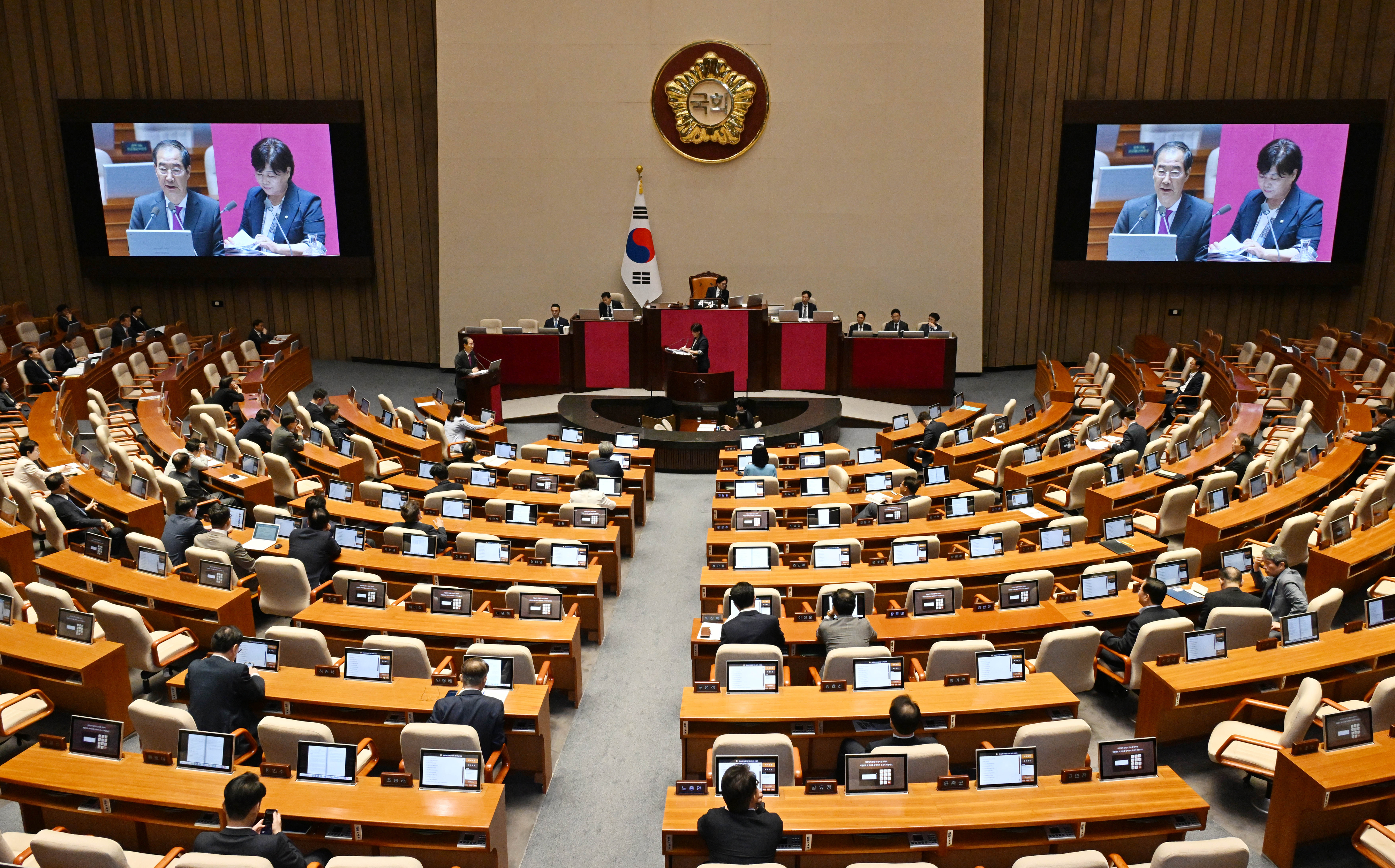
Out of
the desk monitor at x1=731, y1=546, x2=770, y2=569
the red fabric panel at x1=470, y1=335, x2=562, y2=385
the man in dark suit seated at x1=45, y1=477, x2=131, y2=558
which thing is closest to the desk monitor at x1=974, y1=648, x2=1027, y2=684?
the desk monitor at x1=731, y1=546, x2=770, y2=569

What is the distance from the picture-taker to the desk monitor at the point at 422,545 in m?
8.49

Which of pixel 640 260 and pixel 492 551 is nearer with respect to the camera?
pixel 492 551

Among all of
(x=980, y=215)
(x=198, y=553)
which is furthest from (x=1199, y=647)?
(x=980, y=215)

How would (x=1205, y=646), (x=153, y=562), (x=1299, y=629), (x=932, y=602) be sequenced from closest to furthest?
(x=1205, y=646), (x=1299, y=629), (x=932, y=602), (x=153, y=562)

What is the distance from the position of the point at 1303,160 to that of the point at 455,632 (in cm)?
1715

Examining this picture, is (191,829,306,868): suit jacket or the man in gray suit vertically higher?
the man in gray suit

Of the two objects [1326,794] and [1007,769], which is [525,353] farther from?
[1326,794]

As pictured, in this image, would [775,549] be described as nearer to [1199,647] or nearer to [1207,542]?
[1199,647]

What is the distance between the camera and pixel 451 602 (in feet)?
24.0

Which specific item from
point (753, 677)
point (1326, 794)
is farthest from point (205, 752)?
point (1326, 794)

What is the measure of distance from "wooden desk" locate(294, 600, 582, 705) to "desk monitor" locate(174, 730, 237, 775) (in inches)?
66.3

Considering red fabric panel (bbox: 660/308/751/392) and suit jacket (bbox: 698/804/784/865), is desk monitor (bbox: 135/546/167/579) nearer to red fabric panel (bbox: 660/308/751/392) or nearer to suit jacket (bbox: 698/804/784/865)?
suit jacket (bbox: 698/804/784/865)

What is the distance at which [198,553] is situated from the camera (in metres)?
7.89

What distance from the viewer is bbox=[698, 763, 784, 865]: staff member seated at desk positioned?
4535mm
